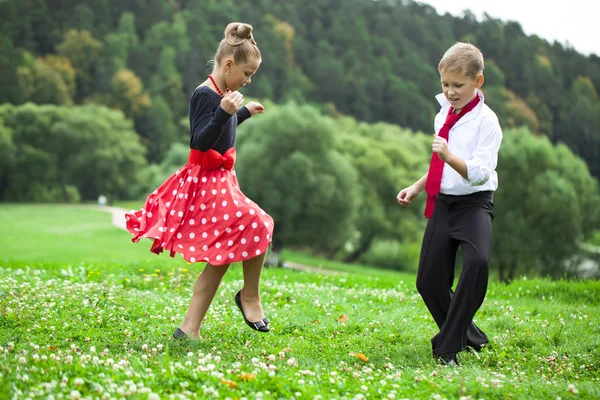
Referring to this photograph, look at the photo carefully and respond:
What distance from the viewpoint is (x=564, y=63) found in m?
96.1

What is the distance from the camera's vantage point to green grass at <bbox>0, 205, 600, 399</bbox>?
14.1 ft

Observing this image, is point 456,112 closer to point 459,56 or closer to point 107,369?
point 459,56

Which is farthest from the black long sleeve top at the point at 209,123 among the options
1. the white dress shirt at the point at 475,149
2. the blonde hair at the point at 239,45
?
the white dress shirt at the point at 475,149

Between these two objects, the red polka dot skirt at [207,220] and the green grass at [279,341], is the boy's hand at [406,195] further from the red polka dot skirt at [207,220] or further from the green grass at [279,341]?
the green grass at [279,341]

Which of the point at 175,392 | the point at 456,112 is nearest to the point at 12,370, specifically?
the point at 175,392

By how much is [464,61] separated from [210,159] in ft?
8.02

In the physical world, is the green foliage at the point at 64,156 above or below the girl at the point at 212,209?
below

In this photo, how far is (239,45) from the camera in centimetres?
570

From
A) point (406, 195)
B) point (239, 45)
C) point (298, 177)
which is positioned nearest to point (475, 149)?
point (406, 195)

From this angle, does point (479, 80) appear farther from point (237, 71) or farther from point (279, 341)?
point (279, 341)

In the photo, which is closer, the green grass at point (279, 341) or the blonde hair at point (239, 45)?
the green grass at point (279, 341)

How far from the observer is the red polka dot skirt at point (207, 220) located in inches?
224

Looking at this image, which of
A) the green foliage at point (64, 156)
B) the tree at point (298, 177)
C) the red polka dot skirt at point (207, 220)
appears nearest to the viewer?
the red polka dot skirt at point (207, 220)

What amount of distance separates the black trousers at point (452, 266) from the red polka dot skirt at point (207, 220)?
1563 mm
